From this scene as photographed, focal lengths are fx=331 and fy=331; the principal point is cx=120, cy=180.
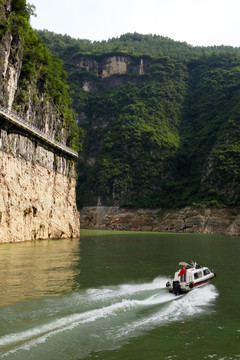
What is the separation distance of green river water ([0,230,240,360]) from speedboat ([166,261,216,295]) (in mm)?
457

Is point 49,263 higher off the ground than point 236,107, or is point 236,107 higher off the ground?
point 236,107

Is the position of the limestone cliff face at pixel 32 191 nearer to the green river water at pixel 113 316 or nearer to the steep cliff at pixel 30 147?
the steep cliff at pixel 30 147

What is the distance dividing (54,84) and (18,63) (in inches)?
720

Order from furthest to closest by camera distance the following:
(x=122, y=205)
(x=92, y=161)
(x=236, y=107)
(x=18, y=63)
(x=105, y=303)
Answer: (x=92, y=161)
(x=236, y=107)
(x=122, y=205)
(x=18, y=63)
(x=105, y=303)

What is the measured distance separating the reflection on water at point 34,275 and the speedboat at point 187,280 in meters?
6.47

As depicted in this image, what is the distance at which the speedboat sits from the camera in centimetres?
2054

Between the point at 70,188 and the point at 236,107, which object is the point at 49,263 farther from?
the point at 236,107

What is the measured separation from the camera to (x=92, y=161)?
176 meters

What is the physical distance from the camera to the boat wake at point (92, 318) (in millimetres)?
11912

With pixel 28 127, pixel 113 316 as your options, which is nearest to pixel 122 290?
pixel 113 316

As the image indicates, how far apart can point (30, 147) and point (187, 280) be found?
40821 millimetres

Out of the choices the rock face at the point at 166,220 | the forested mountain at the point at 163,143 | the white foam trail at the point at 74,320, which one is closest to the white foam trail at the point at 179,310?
the white foam trail at the point at 74,320

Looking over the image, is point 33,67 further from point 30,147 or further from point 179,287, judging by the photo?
point 179,287

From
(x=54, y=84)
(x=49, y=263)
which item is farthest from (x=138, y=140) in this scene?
(x=49, y=263)
